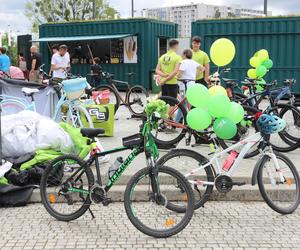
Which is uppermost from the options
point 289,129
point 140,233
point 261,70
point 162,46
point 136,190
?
point 162,46

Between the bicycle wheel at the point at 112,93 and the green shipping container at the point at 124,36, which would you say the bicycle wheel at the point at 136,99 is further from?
the green shipping container at the point at 124,36

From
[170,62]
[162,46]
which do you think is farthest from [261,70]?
[162,46]

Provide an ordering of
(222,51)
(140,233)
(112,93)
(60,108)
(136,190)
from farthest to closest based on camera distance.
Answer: (112,93) → (60,108) → (222,51) → (140,233) → (136,190)

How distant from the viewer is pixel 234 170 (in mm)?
5145

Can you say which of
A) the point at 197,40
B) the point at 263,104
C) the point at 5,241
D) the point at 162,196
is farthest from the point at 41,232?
the point at 197,40

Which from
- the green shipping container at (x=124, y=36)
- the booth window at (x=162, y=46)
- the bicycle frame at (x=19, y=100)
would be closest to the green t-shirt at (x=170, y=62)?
the bicycle frame at (x=19, y=100)

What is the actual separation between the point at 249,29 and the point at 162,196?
13.3 m

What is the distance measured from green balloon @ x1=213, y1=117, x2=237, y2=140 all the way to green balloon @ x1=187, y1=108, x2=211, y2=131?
11cm

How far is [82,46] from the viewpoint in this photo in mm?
21281

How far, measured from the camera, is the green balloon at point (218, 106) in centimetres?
520

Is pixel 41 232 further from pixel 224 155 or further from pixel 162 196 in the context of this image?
pixel 224 155

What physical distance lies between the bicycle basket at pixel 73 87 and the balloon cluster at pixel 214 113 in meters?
2.43

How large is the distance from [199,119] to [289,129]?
2.43m

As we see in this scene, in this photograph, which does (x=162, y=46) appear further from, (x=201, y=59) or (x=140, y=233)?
(x=140, y=233)
